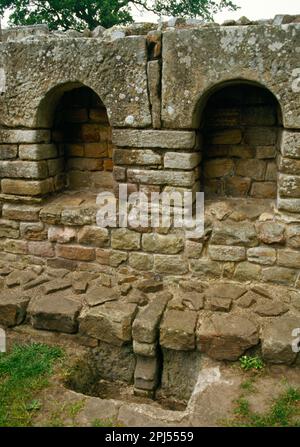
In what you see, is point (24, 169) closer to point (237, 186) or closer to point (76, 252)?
point (76, 252)

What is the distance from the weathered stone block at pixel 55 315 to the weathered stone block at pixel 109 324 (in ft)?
0.30

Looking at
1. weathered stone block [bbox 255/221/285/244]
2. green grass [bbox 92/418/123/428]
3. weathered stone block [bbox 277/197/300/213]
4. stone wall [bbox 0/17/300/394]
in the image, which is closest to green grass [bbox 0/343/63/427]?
stone wall [bbox 0/17/300/394]

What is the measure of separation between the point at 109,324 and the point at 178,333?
61 centimetres

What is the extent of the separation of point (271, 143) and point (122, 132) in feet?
4.67

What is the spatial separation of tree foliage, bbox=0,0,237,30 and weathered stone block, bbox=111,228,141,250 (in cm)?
1188

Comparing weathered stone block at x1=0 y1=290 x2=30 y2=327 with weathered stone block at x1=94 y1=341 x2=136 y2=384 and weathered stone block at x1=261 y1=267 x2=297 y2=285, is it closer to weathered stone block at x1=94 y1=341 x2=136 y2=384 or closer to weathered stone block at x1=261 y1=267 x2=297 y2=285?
weathered stone block at x1=94 y1=341 x2=136 y2=384

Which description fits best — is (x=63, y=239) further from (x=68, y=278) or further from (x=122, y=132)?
(x=122, y=132)

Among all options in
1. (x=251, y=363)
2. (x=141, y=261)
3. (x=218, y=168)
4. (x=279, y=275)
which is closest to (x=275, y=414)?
(x=251, y=363)

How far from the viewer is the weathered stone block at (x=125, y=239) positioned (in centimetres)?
371

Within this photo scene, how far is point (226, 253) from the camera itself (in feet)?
11.5

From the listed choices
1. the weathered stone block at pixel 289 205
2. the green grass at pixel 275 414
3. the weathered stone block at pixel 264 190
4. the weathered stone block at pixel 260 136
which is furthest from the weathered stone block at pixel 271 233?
the green grass at pixel 275 414

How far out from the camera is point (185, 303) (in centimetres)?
344

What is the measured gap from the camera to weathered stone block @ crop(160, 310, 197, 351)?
3074 millimetres
